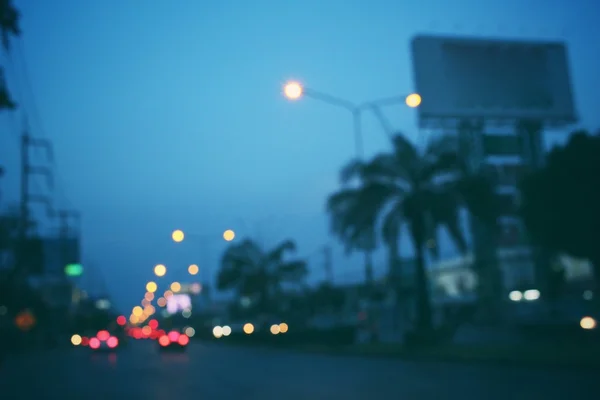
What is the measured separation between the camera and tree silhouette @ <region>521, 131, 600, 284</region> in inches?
1264

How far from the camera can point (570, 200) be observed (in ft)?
107

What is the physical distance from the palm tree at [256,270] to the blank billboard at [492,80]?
51.4ft

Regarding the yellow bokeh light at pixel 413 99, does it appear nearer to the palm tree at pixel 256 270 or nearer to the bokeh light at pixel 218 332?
the palm tree at pixel 256 270

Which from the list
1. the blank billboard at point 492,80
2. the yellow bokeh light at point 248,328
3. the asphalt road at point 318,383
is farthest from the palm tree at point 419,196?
the yellow bokeh light at point 248,328

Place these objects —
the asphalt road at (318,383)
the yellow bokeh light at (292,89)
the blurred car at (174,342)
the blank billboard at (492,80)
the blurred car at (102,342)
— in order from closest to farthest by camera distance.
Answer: the asphalt road at (318,383) → the yellow bokeh light at (292,89) → the blurred car at (174,342) → the blank billboard at (492,80) → the blurred car at (102,342)

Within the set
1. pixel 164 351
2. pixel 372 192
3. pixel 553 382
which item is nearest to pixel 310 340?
pixel 164 351

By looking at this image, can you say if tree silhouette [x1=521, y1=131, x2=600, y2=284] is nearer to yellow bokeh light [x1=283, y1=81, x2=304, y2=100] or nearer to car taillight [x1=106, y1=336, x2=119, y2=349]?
yellow bokeh light [x1=283, y1=81, x2=304, y2=100]

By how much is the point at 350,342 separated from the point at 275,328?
13.5 meters

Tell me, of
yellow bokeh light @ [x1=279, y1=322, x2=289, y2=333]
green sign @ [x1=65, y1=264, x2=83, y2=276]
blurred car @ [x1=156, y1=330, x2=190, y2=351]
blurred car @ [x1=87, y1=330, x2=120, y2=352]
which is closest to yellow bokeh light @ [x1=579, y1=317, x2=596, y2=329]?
blurred car @ [x1=156, y1=330, x2=190, y2=351]

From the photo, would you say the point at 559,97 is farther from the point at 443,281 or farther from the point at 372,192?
the point at 443,281

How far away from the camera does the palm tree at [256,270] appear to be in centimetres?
5234

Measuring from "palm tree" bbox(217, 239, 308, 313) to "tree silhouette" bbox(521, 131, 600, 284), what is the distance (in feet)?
70.4

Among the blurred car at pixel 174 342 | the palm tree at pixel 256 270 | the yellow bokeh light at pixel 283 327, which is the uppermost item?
the palm tree at pixel 256 270

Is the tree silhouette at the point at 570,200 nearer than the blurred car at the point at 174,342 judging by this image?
Yes
